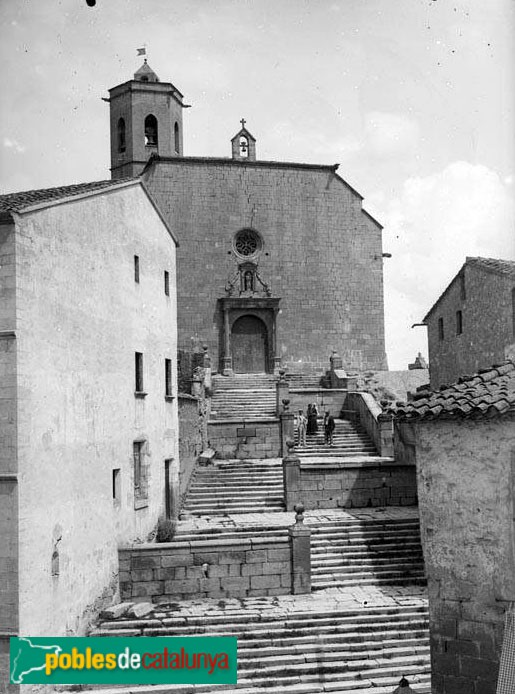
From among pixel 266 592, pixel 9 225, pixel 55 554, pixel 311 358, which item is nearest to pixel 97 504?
pixel 55 554

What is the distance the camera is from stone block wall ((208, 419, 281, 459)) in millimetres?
24578

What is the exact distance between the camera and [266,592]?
54.4ft

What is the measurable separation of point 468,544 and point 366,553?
907 centimetres

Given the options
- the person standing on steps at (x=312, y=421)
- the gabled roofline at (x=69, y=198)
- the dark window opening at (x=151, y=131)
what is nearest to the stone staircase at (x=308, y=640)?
the gabled roofline at (x=69, y=198)

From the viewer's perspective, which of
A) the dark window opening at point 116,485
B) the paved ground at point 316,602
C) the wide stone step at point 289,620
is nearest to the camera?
the wide stone step at point 289,620

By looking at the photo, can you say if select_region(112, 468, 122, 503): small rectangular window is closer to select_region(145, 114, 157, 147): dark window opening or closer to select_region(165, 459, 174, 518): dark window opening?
select_region(165, 459, 174, 518): dark window opening

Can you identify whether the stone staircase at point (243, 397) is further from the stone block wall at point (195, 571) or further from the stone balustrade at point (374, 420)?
the stone block wall at point (195, 571)

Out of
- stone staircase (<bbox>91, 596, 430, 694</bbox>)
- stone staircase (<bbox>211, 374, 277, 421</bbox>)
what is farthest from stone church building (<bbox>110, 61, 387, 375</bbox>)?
stone staircase (<bbox>91, 596, 430, 694</bbox>)

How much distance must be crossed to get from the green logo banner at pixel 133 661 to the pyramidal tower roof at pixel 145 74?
3446 cm

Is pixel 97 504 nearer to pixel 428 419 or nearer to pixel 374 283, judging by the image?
pixel 428 419

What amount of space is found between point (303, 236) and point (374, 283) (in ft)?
13.5

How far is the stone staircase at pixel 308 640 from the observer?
44.5ft

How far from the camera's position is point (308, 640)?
574 inches

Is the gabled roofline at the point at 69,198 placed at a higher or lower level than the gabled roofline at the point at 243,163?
lower
